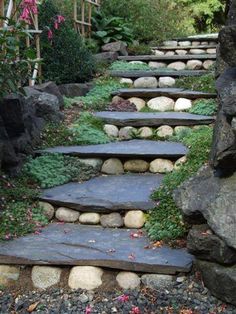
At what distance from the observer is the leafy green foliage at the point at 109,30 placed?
8539 mm

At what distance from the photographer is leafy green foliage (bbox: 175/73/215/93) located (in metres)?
5.91

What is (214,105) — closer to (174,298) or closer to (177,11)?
(174,298)

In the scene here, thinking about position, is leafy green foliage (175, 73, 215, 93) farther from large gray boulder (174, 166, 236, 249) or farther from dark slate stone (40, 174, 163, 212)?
large gray boulder (174, 166, 236, 249)

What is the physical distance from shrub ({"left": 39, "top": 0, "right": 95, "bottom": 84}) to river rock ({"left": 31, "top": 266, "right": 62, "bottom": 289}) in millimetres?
3633

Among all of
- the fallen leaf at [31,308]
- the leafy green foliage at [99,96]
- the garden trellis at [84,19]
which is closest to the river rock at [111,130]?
the leafy green foliage at [99,96]

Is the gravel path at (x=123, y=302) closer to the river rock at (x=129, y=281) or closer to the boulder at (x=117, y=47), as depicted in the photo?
the river rock at (x=129, y=281)

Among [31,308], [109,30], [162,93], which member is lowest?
[31,308]

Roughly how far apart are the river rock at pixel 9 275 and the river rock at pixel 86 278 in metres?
0.35

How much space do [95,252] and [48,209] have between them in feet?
2.59

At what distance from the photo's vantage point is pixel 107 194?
3.72 m

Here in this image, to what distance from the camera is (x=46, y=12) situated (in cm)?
646

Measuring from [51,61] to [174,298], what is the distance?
166 inches

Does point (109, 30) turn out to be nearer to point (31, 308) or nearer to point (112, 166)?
point (112, 166)

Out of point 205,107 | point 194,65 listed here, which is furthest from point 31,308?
point 194,65
